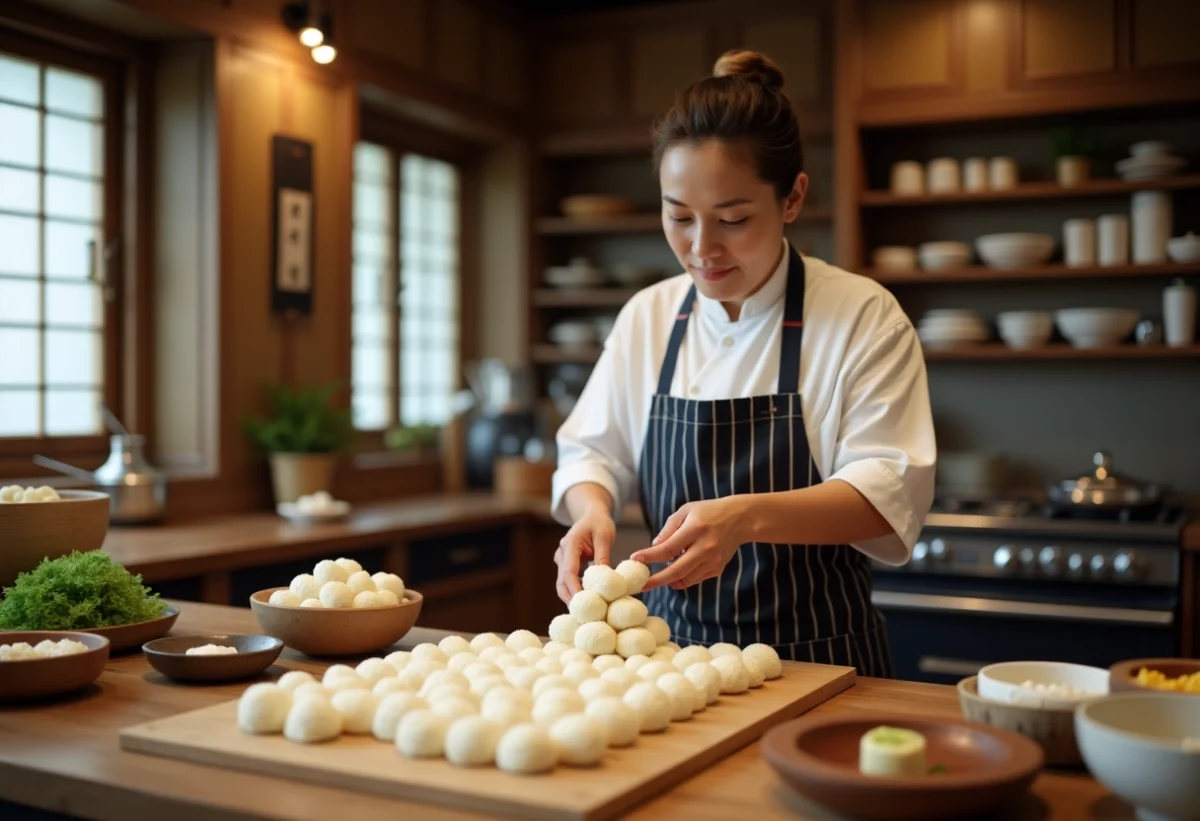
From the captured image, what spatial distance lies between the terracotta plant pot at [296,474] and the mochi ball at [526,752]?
107 inches

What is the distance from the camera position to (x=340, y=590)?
1682 millimetres

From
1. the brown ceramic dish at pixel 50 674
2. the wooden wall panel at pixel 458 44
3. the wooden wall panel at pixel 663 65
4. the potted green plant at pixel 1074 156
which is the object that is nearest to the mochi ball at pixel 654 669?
the brown ceramic dish at pixel 50 674

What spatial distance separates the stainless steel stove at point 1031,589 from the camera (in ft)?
11.4

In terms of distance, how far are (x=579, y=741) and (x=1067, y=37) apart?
3695mm

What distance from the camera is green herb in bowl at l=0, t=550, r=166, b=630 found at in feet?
5.56

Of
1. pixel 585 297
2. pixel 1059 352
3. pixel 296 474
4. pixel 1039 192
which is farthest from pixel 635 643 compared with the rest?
pixel 585 297

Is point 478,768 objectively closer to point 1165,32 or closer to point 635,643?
point 635,643

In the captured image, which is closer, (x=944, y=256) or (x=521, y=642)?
(x=521, y=642)

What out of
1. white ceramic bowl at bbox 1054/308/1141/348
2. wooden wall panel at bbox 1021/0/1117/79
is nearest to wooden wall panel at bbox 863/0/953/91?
wooden wall panel at bbox 1021/0/1117/79

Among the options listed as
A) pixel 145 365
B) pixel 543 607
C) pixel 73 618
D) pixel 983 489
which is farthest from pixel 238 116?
pixel 983 489

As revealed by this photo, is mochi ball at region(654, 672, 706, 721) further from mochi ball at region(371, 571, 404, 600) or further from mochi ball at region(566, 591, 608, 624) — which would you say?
mochi ball at region(371, 571, 404, 600)

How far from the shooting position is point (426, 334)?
5.09 meters

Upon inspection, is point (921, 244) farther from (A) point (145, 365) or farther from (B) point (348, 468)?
(A) point (145, 365)

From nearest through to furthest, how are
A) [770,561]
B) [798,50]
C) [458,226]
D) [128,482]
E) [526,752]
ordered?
[526,752]
[770,561]
[128,482]
[798,50]
[458,226]
